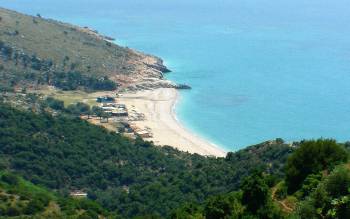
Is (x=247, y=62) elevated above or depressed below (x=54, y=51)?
above

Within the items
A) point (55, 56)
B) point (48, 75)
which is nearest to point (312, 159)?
point (48, 75)

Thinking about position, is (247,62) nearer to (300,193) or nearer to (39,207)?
(39,207)

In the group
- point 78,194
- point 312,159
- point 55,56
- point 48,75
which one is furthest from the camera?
point 55,56

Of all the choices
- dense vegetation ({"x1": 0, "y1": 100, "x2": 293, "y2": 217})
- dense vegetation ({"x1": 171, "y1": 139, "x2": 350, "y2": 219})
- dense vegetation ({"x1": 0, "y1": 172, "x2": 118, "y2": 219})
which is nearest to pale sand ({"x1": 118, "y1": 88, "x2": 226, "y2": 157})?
dense vegetation ({"x1": 0, "y1": 100, "x2": 293, "y2": 217})

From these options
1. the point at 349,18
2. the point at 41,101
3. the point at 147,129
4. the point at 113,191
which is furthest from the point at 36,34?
the point at 349,18

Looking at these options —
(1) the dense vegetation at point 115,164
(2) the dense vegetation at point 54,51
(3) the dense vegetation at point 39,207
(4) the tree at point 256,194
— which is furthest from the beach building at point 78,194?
(2) the dense vegetation at point 54,51

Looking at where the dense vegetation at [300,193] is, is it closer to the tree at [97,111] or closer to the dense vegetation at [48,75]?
the tree at [97,111]

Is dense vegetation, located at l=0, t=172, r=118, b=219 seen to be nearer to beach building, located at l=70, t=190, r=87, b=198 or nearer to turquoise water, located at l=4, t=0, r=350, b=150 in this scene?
beach building, located at l=70, t=190, r=87, b=198
